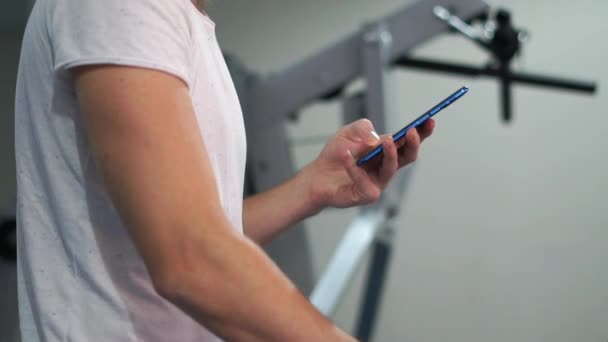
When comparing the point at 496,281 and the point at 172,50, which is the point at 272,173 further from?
the point at 172,50

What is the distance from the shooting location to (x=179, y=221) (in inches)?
14.6

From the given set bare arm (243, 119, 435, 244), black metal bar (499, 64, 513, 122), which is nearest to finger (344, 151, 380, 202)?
bare arm (243, 119, 435, 244)

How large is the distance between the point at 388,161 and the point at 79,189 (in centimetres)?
23

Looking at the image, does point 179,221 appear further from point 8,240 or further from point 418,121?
point 8,240

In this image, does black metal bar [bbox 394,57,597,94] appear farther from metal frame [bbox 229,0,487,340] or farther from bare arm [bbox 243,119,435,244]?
bare arm [bbox 243,119,435,244]

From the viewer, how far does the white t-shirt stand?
0.41 m

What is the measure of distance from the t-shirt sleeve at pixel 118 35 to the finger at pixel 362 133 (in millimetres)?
210

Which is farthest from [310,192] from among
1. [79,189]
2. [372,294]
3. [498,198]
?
[498,198]

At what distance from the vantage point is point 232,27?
8.57ft

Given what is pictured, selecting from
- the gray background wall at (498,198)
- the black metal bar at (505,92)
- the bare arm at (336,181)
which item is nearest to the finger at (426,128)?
the bare arm at (336,181)

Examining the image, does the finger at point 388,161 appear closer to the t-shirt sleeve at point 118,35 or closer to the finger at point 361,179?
the finger at point 361,179

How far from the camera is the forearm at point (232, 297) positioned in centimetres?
37

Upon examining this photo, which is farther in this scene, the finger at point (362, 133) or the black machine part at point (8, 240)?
the black machine part at point (8, 240)

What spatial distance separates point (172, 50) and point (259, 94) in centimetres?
134
